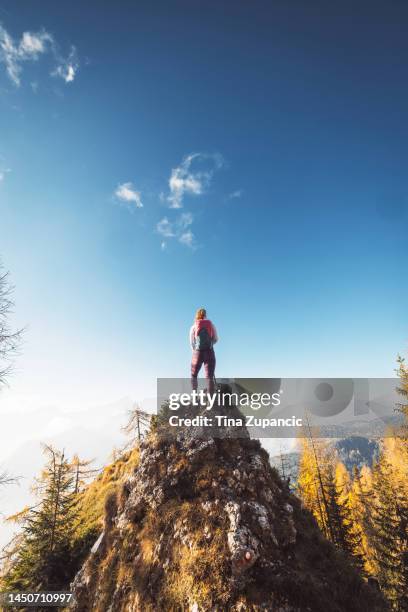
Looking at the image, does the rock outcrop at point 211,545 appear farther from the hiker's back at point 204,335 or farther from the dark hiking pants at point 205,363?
the hiker's back at point 204,335

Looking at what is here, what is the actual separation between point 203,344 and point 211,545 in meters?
6.77

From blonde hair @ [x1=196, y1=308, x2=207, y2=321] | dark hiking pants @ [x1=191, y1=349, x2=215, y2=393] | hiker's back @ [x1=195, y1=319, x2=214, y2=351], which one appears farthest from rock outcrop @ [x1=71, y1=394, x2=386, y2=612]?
blonde hair @ [x1=196, y1=308, x2=207, y2=321]

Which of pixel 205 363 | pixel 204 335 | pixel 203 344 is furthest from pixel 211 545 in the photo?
pixel 204 335

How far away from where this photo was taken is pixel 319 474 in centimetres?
3272

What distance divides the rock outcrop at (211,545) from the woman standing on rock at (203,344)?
281cm

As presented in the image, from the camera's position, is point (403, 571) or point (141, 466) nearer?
point (141, 466)

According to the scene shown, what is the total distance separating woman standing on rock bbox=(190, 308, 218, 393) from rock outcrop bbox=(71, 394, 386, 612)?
2.81 meters

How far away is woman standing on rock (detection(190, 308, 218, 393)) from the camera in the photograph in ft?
40.4

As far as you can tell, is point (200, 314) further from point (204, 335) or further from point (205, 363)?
point (205, 363)

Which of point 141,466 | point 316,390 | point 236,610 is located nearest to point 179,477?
point 141,466

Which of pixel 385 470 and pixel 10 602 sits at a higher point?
pixel 385 470

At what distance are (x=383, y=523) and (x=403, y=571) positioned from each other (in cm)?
423

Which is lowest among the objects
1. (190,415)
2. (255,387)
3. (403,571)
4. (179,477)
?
(403,571)

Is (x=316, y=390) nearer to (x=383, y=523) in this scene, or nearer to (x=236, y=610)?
(x=383, y=523)
